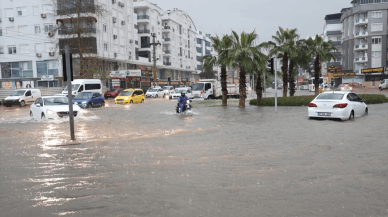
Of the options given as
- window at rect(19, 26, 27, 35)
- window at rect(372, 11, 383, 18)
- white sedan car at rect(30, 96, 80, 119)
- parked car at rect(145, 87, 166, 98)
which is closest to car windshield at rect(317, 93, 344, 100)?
white sedan car at rect(30, 96, 80, 119)

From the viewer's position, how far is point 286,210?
4793mm

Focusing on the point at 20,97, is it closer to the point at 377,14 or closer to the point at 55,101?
the point at 55,101

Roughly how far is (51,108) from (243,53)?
1299 centimetres

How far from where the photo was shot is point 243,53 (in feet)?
81.1

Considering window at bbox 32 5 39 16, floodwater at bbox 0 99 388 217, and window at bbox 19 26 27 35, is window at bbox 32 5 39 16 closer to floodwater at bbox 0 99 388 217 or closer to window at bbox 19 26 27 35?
window at bbox 19 26 27 35

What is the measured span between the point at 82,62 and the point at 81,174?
38.4m

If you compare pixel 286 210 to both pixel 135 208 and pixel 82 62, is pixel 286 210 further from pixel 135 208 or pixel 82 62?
pixel 82 62

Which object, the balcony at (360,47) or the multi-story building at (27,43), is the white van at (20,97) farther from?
the balcony at (360,47)

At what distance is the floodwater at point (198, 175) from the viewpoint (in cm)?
498

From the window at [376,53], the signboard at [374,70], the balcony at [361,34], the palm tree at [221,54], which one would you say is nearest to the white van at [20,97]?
the palm tree at [221,54]

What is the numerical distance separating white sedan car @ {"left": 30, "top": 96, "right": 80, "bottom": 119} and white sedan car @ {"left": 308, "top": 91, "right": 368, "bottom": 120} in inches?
475

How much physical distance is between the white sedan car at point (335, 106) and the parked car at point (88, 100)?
1938cm

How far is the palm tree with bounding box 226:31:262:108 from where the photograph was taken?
24406 mm

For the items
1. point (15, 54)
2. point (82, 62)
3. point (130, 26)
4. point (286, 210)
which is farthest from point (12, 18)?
point (286, 210)
